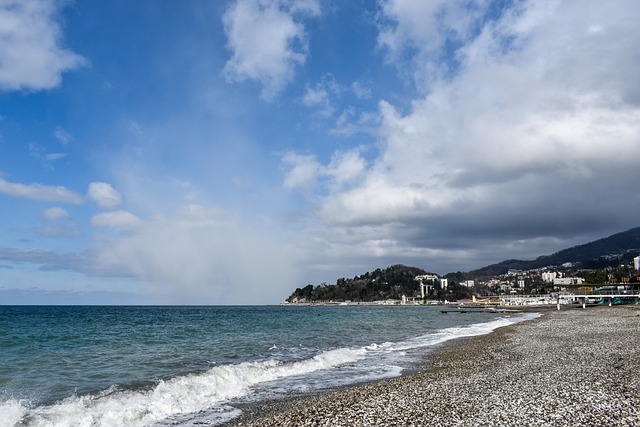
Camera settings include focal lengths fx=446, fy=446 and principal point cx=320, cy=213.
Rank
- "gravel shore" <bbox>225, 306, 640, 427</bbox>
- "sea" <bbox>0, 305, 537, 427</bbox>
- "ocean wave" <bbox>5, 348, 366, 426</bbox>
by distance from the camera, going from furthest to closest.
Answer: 1. "sea" <bbox>0, 305, 537, 427</bbox>
2. "ocean wave" <bbox>5, 348, 366, 426</bbox>
3. "gravel shore" <bbox>225, 306, 640, 427</bbox>

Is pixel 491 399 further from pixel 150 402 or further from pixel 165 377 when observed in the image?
pixel 165 377

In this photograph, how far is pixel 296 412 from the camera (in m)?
12.3

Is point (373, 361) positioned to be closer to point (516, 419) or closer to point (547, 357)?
point (547, 357)

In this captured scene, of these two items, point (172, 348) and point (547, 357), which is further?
point (172, 348)

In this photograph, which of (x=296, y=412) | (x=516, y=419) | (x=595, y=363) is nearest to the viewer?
(x=516, y=419)

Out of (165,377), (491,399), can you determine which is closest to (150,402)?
(165,377)

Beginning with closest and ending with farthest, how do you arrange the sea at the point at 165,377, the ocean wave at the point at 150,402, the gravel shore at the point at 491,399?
the gravel shore at the point at 491,399 → the ocean wave at the point at 150,402 → the sea at the point at 165,377

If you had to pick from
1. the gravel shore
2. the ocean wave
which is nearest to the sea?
the ocean wave

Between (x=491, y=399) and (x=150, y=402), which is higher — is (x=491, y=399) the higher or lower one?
the higher one

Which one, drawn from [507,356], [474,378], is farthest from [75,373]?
[507,356]

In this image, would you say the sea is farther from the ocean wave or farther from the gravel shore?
the gravel shore

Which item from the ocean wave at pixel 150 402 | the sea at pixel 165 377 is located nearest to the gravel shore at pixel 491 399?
the sea at pixel 165 377

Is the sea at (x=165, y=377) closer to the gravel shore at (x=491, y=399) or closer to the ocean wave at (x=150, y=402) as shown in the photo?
the ocean wave at (x=150, y=402)

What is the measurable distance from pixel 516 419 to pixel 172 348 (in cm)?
2676
